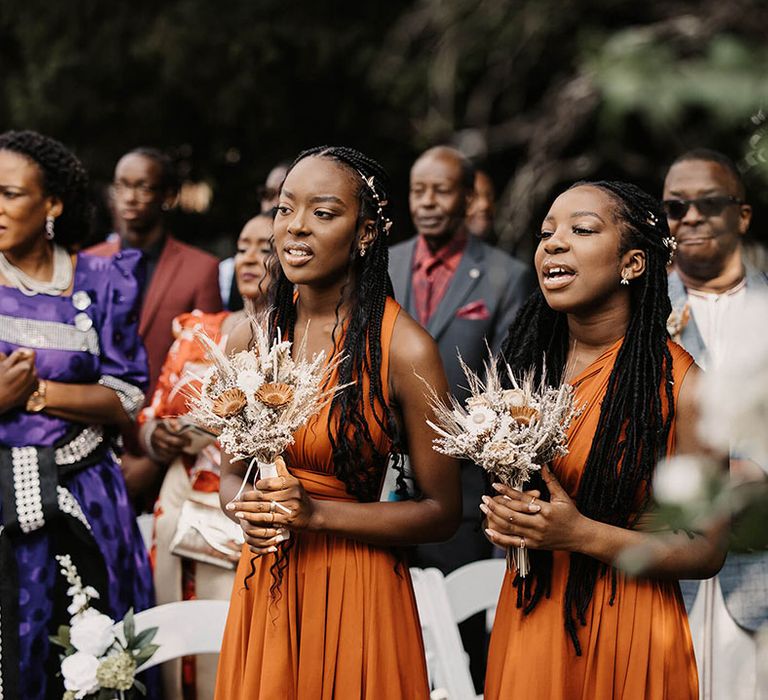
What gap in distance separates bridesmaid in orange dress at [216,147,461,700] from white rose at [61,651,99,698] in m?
0.64

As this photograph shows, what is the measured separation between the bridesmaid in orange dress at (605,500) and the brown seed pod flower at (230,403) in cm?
71

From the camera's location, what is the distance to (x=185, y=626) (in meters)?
4.04

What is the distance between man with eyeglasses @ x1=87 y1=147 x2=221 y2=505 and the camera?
662 cm

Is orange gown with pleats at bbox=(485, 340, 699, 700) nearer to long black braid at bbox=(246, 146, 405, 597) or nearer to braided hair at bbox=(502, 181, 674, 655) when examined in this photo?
braided hair at bbox=(502, 181, 674, 655)

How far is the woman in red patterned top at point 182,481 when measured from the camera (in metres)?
4.92

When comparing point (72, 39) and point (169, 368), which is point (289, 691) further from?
point (72, 39)

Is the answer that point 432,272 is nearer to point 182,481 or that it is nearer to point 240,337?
point 182,481

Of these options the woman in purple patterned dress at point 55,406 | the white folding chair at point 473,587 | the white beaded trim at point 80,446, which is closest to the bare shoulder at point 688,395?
the white folding chair at point 473,587

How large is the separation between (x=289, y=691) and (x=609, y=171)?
828 centimetres

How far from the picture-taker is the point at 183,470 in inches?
202

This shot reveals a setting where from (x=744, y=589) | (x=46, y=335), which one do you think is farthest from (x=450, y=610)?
(x=46, y=335)

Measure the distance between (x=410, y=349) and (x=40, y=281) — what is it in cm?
187

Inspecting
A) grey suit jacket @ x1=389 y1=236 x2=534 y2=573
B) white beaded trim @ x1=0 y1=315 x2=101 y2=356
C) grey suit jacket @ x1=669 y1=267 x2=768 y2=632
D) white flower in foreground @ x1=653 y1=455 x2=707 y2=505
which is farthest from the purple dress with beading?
white flower in foreground @ x1=653 y1=455 x2=707 y2=505

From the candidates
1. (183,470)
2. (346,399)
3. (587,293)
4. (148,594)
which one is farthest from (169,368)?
(587,293)
